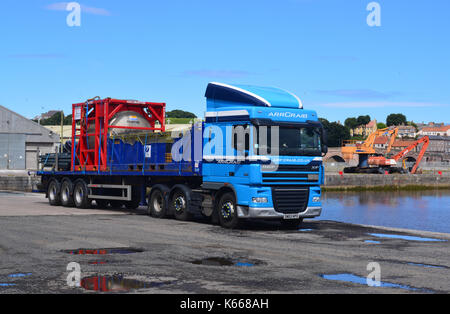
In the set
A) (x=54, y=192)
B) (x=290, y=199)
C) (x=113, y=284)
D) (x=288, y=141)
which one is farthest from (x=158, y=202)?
(x=113, y=284)

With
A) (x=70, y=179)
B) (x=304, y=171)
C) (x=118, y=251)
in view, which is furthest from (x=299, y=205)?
(x=70, y=179)

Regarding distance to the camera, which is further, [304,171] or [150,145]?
[150,145]

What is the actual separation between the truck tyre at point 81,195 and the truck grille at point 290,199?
10.4 m

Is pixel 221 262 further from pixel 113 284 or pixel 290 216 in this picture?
pixel 290 216

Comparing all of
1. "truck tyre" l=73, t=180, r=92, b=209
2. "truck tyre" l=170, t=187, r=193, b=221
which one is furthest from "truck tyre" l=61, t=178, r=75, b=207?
"truck tyre" l=170, t=187, r=193, b=221

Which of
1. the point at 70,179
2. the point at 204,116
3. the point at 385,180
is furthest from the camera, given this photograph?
the point at 385,180

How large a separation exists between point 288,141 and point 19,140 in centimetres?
7374

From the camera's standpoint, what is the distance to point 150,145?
2142 cm

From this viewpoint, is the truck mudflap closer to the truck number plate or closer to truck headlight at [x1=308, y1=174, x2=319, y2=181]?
the truck number plate

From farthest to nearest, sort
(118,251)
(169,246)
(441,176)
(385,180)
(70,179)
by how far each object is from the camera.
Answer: (441,176) → (385,180) → (70,179) → (169,246) → (118,251)

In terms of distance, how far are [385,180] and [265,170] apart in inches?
2608

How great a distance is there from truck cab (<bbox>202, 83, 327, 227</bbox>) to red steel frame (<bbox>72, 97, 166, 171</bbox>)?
6395mm
